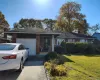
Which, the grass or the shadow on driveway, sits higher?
the shadow on driveway

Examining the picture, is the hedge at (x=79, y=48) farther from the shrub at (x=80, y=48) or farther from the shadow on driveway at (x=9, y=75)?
the shadow on driveway at (x=9, y=75)

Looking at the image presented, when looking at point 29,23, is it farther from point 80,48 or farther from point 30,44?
point 30,44

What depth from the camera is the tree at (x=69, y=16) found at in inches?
1745

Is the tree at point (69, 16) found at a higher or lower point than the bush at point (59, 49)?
higher

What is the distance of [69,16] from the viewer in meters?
44.2

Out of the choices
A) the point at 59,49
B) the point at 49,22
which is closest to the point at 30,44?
the point at 59,49

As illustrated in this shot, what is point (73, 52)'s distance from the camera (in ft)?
77.6

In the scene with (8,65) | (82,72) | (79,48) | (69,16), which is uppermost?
(69,16)

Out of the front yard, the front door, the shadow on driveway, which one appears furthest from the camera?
the front door

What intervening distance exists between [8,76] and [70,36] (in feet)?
89.2

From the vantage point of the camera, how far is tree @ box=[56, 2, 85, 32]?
44312mm

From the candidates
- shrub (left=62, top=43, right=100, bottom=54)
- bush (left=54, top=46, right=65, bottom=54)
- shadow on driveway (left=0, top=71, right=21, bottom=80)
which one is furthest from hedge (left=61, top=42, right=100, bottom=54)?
shadow on driveway (left=0, top=71, right=21, bottom=80)

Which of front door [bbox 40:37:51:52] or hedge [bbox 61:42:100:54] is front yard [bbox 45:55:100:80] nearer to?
front door [bbox 40:37:51:52]

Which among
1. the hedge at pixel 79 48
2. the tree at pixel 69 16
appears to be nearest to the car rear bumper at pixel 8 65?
the hedge at pixel 79 48
